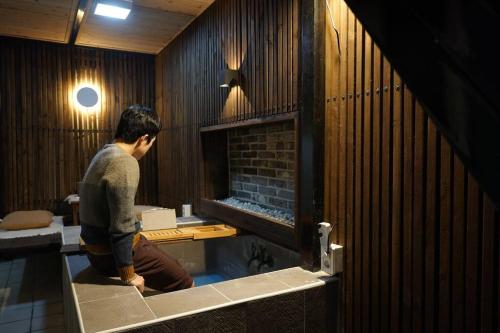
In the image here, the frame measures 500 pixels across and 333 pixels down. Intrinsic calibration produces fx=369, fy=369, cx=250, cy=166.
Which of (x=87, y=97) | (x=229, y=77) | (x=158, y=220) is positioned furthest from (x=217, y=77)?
(x=87, y=97)

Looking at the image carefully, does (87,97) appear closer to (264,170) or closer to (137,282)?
(264,170)

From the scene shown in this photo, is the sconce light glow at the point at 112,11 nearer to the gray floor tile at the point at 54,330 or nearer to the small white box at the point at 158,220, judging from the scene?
the small white box at the point at 158,220

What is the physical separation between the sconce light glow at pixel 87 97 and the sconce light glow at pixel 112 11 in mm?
2244

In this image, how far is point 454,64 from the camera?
2.19 feet

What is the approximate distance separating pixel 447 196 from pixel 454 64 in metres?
1.34

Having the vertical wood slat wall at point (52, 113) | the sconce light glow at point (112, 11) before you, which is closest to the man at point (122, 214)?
the sconce light glow at point (112, 11)

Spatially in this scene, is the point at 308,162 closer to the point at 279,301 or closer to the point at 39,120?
the point at 279,301

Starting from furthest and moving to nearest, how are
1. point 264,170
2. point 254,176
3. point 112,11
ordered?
1. point 112,11
2. point 254,176
3. point 264,170

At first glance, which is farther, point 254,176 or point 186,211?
point 186,211

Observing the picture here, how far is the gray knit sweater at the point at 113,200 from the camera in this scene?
7.42ft

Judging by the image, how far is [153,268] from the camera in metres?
2.67

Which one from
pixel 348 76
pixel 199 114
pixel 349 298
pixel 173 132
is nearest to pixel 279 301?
pixel 349 298

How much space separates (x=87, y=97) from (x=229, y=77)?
408 centimetres

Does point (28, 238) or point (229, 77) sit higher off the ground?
point (229, 77)
